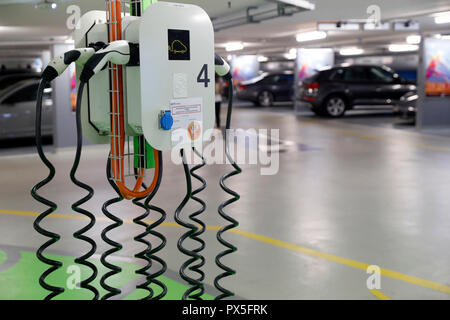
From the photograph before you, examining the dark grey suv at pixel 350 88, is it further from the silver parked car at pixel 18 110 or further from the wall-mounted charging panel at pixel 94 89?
the wall-mounted charging panel at pixel 94 89

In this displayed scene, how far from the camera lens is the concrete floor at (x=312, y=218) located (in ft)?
13.4

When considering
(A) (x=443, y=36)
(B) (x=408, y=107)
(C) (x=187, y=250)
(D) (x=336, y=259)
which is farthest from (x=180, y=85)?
(B) (x=408, y=107)

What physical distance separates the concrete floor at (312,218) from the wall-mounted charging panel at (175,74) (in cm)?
193

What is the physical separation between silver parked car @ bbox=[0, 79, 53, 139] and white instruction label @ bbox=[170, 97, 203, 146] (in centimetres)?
1026

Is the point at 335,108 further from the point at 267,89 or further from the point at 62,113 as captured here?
the point at 62,113

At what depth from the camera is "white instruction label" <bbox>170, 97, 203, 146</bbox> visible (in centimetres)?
213

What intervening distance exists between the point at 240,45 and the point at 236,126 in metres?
3.95

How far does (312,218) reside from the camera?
576 centimetres

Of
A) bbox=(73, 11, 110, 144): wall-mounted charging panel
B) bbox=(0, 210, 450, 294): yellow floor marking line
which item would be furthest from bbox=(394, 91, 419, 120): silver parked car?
bbox=(73, 11, 110, 144): wall-mounted charging panel

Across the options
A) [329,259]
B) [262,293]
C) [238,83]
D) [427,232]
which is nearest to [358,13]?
[427,232]

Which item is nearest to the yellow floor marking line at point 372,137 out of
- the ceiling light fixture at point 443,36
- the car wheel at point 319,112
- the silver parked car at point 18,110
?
the car wheel at point 319,112

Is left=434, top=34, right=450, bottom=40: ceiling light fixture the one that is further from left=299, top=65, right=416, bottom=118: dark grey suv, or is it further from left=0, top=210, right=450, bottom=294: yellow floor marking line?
left=0, top=210, right=450, bottom=294: yellow floor marking line

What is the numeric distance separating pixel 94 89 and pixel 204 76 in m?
0.43
